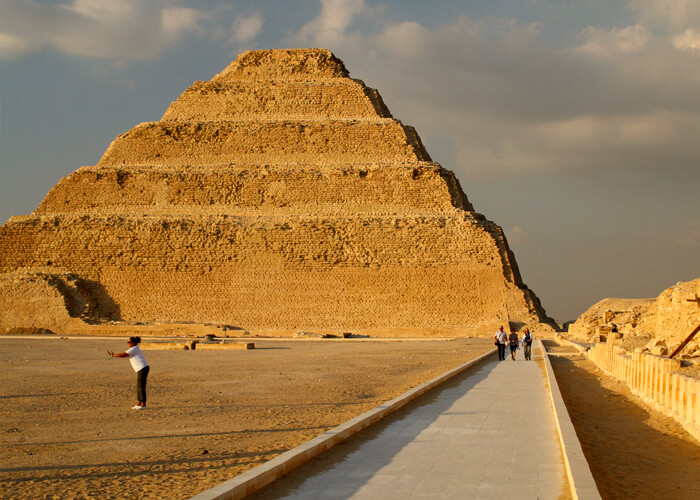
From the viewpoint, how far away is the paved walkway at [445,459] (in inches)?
213

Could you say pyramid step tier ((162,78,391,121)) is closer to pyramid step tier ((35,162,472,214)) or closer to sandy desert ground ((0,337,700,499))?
pyramid step tier ((35,162,472,214))

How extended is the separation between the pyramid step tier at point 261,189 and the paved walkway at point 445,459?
111 ft

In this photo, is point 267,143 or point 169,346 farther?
point 267,143

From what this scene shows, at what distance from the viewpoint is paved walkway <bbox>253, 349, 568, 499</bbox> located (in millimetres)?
5402

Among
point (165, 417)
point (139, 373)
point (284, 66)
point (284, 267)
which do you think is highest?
point (284, 66)

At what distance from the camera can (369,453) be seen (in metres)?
6.59

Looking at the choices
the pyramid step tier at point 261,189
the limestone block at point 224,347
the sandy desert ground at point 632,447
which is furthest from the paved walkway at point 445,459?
the pyramid step tier at point 261,189

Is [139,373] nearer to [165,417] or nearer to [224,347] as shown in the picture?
[165,417]

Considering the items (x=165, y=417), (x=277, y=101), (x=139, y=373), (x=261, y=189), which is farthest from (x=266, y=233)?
(x=165, y=417)

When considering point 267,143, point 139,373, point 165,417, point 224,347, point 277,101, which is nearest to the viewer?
point 165,417

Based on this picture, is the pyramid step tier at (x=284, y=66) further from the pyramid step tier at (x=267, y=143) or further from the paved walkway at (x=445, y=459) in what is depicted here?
the paved walkway at (x=445, y=459)

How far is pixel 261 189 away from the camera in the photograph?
145ft

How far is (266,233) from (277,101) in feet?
38.6

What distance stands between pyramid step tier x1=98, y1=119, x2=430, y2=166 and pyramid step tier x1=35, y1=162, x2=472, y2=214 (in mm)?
1304
